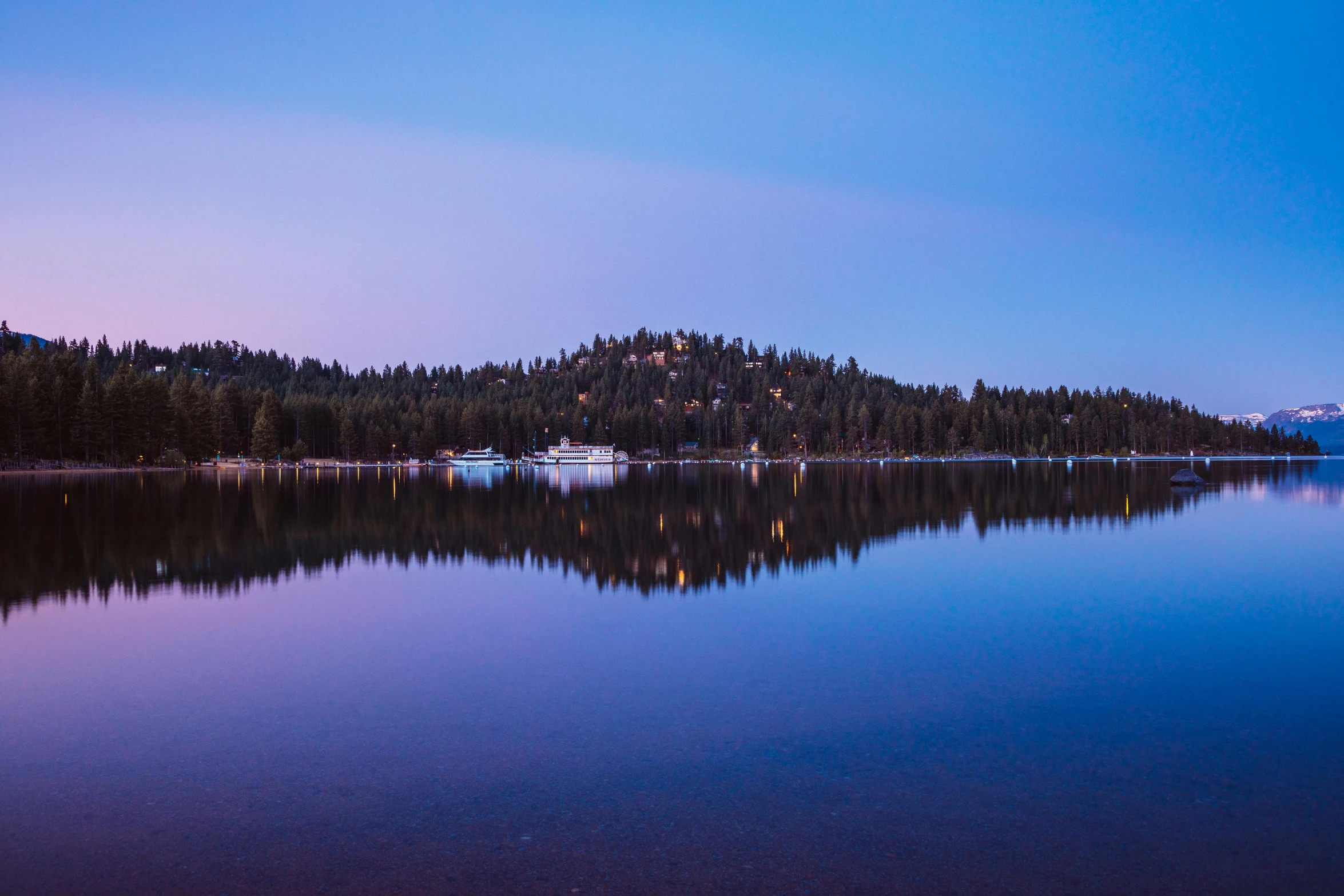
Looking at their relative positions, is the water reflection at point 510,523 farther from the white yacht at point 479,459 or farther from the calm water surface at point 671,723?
the white yacht at point 479,459

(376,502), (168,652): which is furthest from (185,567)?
(376,502)

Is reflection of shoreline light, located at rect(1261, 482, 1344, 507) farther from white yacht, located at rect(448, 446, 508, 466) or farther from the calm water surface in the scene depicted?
white yacht, located at rect(448, 446, 508, 466)

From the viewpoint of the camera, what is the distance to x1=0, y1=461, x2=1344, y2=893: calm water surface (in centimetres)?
713

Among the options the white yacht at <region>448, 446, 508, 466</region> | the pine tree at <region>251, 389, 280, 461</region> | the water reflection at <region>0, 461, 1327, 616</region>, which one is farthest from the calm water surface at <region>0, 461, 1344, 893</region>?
the white yacht at <region>448, 446, 508, 466</region>

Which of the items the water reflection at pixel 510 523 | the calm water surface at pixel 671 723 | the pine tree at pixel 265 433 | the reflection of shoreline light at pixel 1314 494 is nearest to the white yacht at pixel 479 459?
the pine tree at pixel 265 433

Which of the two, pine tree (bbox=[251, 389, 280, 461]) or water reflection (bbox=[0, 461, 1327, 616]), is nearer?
water reflection (bbox=[0, 461, 1327, 616])

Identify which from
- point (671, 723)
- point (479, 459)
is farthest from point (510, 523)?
point (479, 459)

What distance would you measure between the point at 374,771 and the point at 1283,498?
215ft

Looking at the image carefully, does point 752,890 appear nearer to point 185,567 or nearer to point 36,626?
point 36,626

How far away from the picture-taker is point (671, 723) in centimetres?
1072

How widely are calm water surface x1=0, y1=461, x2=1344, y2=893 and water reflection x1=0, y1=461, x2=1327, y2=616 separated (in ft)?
1.62

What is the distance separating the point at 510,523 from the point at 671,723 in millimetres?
30188

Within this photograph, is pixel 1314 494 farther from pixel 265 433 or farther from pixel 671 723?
pixel 265 433

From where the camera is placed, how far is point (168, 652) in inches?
575
